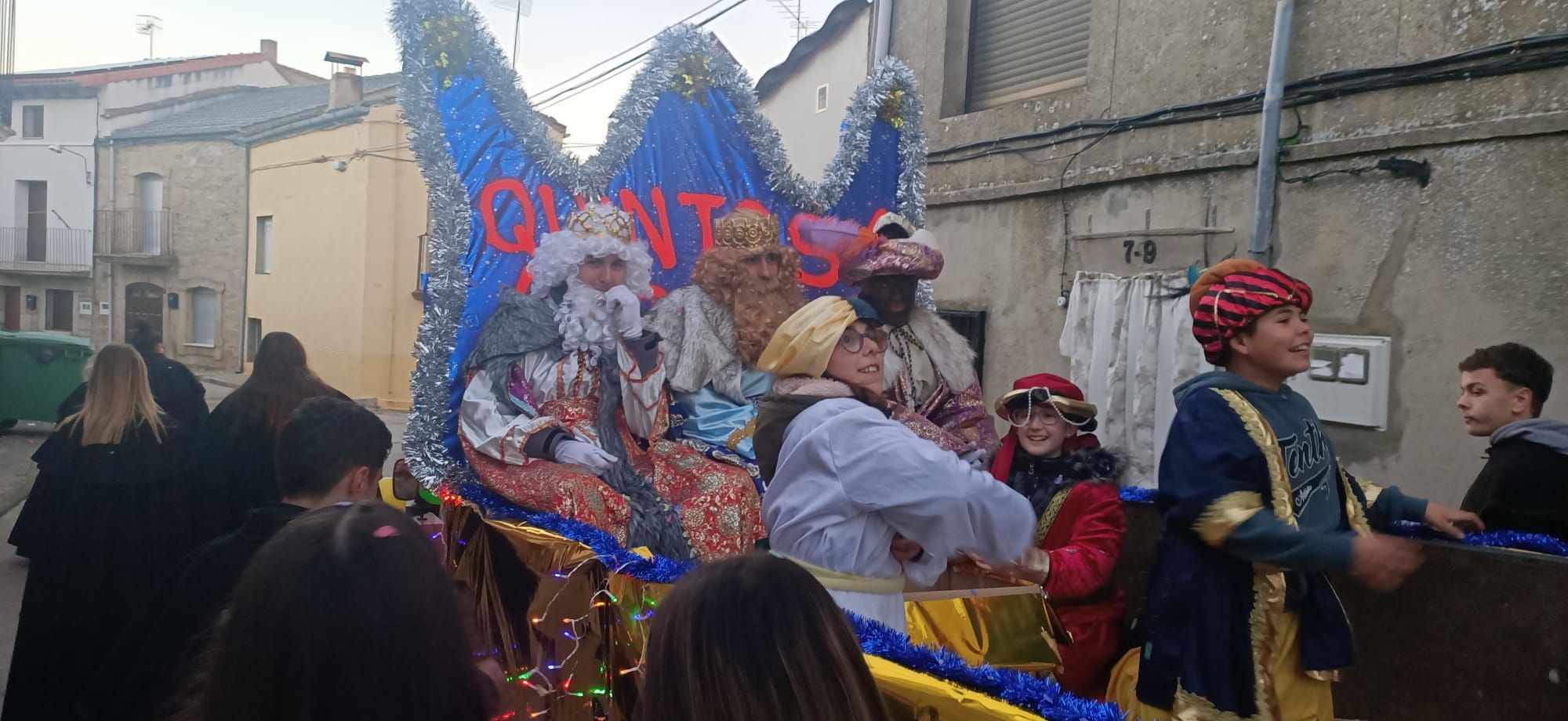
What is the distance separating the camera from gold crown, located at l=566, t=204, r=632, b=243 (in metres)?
4.45

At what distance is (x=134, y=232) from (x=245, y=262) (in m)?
5.01

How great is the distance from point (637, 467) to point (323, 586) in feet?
9.56

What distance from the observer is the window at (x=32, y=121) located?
28.8m

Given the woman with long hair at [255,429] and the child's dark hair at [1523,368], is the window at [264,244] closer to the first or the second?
the woman with long hair at [255,429]

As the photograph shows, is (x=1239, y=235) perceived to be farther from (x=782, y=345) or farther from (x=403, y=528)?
(x=403, y=528)

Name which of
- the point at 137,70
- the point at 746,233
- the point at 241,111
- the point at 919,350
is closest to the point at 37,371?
the point at 746,233

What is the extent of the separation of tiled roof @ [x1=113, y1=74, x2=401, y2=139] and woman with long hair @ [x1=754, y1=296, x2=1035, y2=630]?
78.2ft

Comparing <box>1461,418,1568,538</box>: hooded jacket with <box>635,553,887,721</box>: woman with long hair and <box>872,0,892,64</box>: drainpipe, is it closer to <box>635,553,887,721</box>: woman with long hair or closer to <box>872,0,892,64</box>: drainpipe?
<box>635,553,887,721</box>: woman with long hair

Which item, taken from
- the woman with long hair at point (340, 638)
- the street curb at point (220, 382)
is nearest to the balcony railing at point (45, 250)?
the street curb at point (220, 382)

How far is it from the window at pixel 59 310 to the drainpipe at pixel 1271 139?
34.6m

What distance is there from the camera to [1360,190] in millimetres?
5398

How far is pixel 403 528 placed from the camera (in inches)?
57.4

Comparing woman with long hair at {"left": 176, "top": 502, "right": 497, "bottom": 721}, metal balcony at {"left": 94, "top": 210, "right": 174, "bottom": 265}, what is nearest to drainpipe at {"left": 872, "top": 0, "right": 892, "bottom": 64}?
woman with long hair at {"left": 176, "top": 502, "right": 497, "bottom": 721}

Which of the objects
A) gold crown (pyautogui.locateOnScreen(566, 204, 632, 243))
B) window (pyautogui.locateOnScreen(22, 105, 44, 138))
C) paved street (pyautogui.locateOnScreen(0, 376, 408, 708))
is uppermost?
window (pyautogui.locateOnScreen(22, 105, 44, 138))
